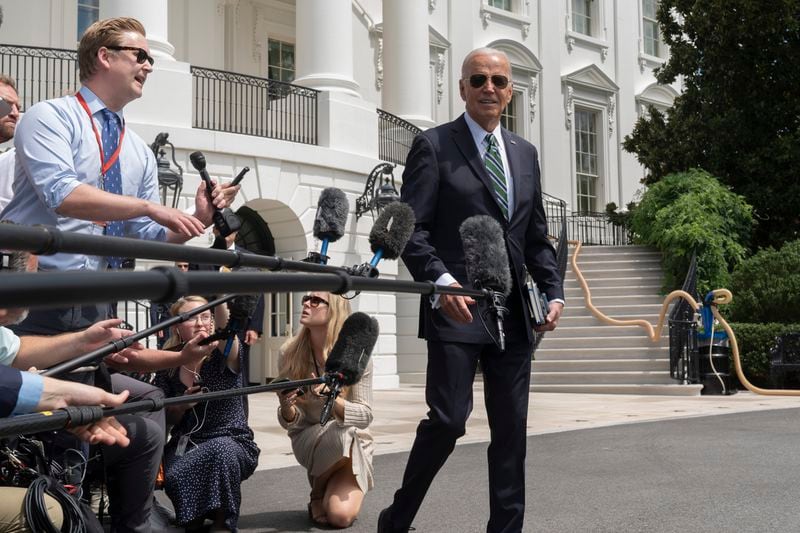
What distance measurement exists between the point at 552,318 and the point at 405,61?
18.5 meters

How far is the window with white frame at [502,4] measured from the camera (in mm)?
28688

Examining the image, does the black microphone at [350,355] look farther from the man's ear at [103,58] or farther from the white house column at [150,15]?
the white house column at [150,15]

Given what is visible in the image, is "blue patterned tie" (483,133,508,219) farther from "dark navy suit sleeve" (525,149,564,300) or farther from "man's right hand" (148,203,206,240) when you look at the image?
"man's right hand" (148,203,206,240)

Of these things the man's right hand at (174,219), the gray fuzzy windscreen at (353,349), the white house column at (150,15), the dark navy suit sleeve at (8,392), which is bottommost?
the dark navy suit sleeve at (8,392)

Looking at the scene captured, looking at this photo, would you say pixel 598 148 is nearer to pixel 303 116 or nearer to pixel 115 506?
pixel 303 116

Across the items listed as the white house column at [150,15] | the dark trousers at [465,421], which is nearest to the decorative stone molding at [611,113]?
the white house column at [150,15]

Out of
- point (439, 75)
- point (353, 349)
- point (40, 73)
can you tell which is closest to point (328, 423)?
point (353, 349)

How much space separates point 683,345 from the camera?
17453mm

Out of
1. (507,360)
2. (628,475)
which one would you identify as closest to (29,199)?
(507,360)

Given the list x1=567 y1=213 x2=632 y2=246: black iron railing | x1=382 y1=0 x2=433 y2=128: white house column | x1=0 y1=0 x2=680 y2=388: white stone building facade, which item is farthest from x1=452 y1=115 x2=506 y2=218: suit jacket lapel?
x1=567 y1=213 x2=632 y2=246: black iron railing

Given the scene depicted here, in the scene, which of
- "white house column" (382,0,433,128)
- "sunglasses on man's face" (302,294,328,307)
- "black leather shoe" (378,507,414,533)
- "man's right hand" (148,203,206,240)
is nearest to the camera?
"man's right hand" (148,203,206,240)

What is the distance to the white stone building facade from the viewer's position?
59.3ft

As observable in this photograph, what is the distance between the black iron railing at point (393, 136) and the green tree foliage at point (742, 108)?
7.36 m

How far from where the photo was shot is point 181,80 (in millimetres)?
17141
